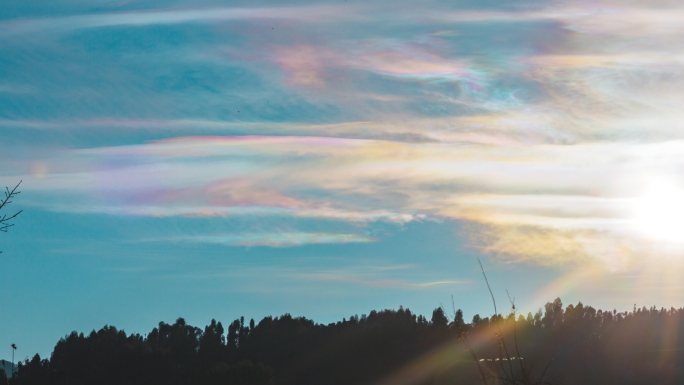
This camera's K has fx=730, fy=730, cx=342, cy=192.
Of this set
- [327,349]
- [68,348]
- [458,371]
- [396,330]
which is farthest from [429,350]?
[68,348]

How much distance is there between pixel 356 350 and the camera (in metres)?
146

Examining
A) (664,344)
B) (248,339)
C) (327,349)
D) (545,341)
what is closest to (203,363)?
(248,339)

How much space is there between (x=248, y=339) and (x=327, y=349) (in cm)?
2144

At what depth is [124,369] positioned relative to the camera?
479 feet

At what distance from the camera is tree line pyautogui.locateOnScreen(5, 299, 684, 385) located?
125m

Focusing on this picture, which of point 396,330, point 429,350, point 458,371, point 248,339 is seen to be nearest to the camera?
point 458,371

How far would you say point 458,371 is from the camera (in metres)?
81.1

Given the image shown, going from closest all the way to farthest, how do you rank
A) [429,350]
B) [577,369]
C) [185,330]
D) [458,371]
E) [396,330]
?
1. [458,371]
2. [577,369]
3. [429,350]
4. [396,330]
5. [185,330]

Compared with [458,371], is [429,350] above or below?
above

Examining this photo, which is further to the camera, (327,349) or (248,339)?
(248,339)

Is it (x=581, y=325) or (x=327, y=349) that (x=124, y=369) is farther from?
(x=581, y=325)

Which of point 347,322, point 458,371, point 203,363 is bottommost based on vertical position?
point 458,371

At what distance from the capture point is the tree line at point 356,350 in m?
125

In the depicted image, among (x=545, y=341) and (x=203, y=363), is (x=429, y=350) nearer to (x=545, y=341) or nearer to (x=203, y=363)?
(x=545, y=341)
